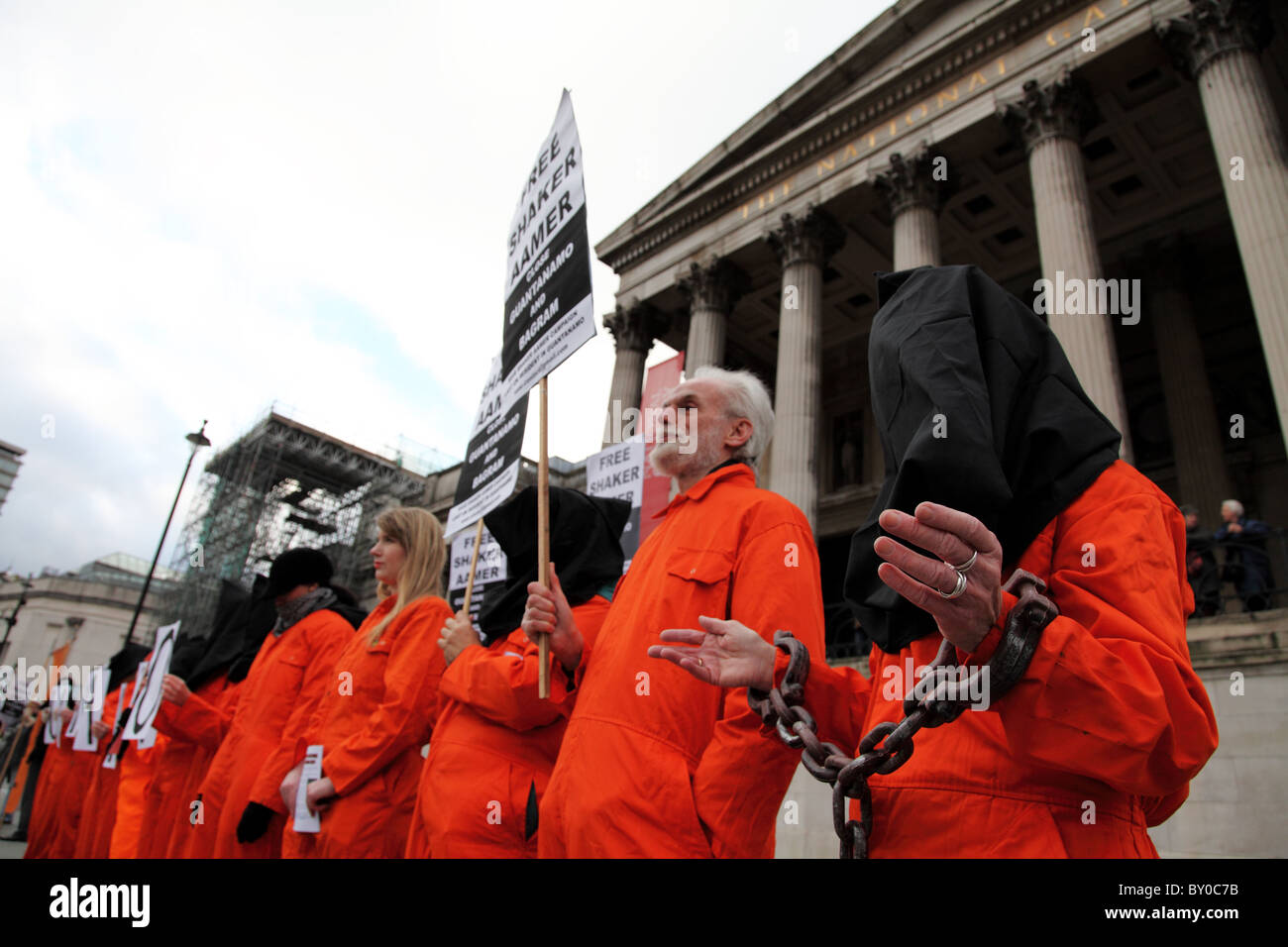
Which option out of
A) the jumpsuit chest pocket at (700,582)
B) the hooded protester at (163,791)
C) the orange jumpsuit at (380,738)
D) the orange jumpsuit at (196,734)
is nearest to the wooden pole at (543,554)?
the jumpsuit chest pocket at (700,582)

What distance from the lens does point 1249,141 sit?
11375 millimetres

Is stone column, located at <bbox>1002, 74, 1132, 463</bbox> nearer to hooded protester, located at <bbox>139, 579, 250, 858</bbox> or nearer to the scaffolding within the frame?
hooded protester, located at <bbox>139, 579, 250, 858</bbox>

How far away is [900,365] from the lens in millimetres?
1535

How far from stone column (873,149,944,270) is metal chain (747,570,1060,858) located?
15.8m

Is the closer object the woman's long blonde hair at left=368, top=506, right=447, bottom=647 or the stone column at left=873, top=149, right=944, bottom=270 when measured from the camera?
the woman's long blonde hair at left=368, top=506, right=447, bottom=647

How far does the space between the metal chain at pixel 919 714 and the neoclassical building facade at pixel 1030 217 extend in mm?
11787

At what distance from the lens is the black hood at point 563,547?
368 cm

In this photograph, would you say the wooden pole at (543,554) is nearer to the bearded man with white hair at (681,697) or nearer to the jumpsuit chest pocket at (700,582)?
the bearded man with white hair at (681,697)

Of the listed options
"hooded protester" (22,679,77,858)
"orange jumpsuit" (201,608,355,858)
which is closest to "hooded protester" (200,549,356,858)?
"orange jumpsuit" (201,608,355,858)

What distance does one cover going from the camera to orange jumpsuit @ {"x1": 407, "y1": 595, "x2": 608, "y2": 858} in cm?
294

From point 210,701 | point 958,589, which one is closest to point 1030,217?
point 210,701

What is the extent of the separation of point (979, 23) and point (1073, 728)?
18.0m

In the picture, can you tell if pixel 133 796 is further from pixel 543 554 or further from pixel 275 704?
pixel 543 554
